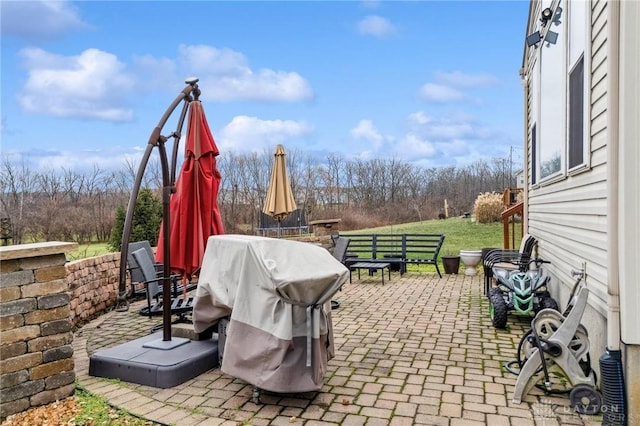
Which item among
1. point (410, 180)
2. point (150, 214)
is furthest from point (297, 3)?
point (410, 180)

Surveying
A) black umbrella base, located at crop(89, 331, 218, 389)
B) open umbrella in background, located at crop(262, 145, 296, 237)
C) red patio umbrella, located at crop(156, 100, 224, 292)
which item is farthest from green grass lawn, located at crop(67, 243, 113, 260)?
open umbrella in background, located at crop(262, 145, 296, 237)

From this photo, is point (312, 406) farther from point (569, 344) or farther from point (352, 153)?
point (352, 153)

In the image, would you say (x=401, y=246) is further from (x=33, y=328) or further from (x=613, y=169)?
(x=33, y=328)

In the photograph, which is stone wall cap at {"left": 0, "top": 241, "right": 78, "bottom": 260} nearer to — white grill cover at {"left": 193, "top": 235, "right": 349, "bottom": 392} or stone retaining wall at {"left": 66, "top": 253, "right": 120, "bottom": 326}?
white grill cover at {"left": 193, "top": 235, "right": 349, "bottom": 392}

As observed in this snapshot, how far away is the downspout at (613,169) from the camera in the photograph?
288cm

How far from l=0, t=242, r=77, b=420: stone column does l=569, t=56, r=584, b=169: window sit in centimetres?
424

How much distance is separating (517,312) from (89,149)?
16.0 meters

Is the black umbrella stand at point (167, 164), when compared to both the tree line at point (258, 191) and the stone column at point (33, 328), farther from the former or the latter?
the tree line at point (258, 191)

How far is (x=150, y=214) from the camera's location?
8.53 metres

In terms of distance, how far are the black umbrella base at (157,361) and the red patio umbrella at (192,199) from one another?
66 cm

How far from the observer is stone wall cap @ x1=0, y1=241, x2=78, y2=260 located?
298cm

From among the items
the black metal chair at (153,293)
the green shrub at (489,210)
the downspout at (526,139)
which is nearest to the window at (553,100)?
the downspout at (526,139)

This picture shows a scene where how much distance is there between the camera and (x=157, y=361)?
358cm

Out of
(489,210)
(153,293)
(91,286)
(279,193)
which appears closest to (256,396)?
(153,293)
